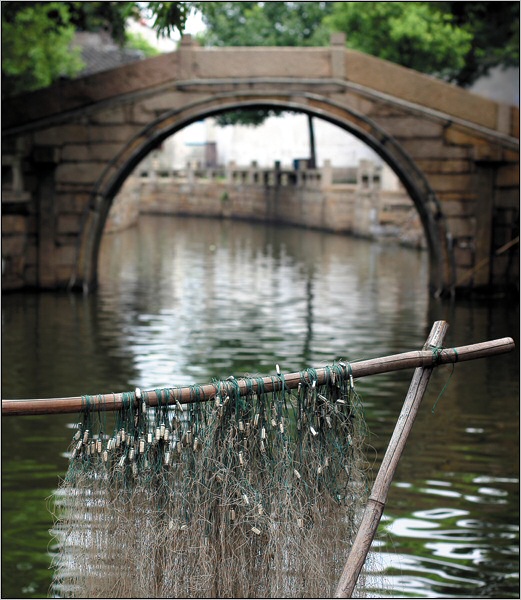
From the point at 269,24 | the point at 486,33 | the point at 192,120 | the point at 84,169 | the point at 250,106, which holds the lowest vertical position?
the point at 84,169

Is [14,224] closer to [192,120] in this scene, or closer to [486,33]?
[192,120]

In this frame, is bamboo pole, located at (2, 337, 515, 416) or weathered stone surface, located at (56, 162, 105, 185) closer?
bamboo pole, located at (2, 337, 515, 416)

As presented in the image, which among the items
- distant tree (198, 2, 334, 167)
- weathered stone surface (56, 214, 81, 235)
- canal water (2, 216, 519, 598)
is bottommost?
canal water (2, 216, 519, 598)

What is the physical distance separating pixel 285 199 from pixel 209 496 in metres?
36.9

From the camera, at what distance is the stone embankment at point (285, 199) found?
107 feet

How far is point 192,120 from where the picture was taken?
737 inches

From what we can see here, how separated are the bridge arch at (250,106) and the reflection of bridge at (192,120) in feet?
0.07

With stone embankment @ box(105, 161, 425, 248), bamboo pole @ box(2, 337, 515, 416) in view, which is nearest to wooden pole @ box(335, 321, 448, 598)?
bamboo pole @ box(2, 337, 515, 416)

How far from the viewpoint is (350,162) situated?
41500mm

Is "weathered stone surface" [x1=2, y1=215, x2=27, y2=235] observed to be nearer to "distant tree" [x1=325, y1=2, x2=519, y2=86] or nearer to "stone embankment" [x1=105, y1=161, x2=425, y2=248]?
"distant tree" [x1=325, y1=2, x2=519, y2=86]

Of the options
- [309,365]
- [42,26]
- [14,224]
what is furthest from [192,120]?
[309,365]

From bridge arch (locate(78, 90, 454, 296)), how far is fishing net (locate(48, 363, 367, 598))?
47.6 feet

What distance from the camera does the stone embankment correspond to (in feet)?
107

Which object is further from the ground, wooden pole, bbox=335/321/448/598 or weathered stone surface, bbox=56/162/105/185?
weathered stone surface, bbox=56/162/105/185
